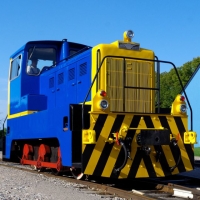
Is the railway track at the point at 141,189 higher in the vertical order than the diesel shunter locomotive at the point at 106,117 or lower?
lower

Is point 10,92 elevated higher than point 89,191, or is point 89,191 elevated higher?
point 10,92

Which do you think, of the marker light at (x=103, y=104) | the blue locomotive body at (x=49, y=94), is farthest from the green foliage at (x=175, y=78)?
the marker light at (x=103, y=104)

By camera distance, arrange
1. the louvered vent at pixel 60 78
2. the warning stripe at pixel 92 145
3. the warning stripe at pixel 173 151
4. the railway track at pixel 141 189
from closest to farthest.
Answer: the railway track at pixel 141 189 → the warning stripe at pixel 92 145 → the warning stripe at pixel 173 151 → the louvered vent at pixel 60 78

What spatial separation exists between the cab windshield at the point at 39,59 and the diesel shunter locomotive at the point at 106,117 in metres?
0.03

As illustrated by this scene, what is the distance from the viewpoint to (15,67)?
34.3ft

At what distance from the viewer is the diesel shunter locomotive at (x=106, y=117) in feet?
21.8

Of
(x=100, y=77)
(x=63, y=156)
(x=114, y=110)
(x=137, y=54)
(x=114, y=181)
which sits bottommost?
(x=114, y=181)

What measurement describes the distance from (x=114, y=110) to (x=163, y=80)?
50.1 meters

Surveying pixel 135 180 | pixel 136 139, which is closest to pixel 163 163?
pixel 136 139

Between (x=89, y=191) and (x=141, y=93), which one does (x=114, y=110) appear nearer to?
(x=141, y=93)

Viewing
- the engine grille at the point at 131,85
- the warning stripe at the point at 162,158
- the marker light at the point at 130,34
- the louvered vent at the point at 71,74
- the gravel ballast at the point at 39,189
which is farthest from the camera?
the louvered vent at the point at 71,74

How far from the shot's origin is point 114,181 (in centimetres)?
800

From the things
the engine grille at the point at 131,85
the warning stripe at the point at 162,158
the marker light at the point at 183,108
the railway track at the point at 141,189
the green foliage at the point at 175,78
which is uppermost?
the green foliage at the point at 175,78

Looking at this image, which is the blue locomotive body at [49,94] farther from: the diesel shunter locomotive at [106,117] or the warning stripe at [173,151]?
the warning stripe at [173,151]
